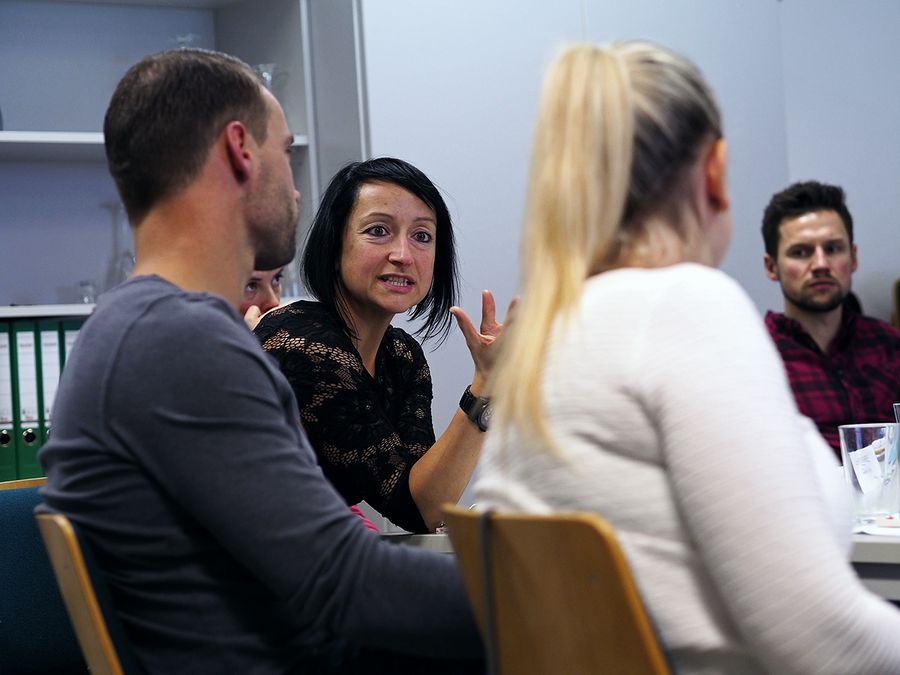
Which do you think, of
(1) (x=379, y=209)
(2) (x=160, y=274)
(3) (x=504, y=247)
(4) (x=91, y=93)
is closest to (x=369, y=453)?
(1) (x=379, y=209)

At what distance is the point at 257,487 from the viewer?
3.39 ft

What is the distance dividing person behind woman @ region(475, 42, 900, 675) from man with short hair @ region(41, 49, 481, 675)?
0.16m

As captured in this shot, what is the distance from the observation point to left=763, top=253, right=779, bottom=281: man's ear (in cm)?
345

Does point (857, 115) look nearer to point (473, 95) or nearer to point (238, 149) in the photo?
point (473, 95)

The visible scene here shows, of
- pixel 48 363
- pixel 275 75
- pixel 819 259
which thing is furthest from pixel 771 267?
pixel 48 363

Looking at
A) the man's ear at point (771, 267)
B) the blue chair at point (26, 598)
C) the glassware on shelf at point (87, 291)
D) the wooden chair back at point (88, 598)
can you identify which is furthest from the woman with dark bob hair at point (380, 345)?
the man's ear at point (771, 267)

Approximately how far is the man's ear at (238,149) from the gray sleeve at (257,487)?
0.24m

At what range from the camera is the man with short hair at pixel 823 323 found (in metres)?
3.20

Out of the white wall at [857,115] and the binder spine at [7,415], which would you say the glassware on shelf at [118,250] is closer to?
the binder spine at [7,415]

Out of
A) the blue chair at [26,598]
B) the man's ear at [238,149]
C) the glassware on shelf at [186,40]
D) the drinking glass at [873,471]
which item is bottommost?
the blue chair at [26,598]

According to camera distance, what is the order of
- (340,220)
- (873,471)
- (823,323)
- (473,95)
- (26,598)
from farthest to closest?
1. (823,323)
2. (473,95)
3. (340,220)
4. (26,598)
5. (873,471)

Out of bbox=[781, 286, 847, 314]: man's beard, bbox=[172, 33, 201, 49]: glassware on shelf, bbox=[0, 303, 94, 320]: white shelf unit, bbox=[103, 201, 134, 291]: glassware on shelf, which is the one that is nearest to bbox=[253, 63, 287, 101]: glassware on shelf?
bbox=[172, 33, 201, 49]: glassware on shelf

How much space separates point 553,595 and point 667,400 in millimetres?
173

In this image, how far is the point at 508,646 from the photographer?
95 cm
